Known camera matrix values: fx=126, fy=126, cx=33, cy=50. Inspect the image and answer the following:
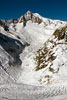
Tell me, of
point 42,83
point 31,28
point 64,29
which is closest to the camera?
point 42,83

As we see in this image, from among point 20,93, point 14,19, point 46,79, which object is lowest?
point 20,93

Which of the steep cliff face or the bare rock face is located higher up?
Answer: the bare rock face

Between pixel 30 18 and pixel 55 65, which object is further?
pixel 30 18

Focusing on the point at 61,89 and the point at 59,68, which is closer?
the point at 61,89

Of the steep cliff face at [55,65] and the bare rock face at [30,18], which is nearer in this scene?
the steep cliff face at [55,65]

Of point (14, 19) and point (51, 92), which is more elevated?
point (14, 19)

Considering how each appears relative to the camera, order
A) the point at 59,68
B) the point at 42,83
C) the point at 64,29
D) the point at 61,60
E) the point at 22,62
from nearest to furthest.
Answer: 1. the point at 42,83
2. the point at 59,68
3. the point at 61,60
4. the point at 22,62
5. the point at 64,29

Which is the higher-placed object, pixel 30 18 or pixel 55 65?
pixel 30 18

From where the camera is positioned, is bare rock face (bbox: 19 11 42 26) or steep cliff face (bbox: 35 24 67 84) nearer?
steep cliff face (bbox: 35 24 67 84)

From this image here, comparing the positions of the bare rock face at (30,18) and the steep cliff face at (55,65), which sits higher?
the bare rock face at (30,18)

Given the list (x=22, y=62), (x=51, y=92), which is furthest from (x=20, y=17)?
(x=51, y=92)

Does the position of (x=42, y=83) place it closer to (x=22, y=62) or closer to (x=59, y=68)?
(x=59, y=68)
